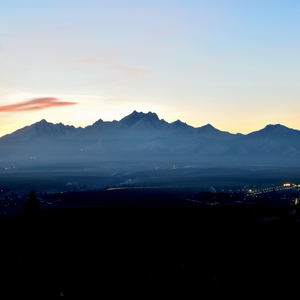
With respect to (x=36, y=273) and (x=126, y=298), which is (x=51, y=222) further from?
(x=126, y=298)

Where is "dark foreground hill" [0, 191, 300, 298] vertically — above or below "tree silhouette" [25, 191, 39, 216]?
below

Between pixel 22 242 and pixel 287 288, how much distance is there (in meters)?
58.7

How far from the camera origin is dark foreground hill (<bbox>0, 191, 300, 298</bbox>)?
7675cm

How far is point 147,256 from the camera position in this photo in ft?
316

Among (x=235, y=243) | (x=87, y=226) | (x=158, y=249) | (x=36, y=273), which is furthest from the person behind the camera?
(x=87, y=226)

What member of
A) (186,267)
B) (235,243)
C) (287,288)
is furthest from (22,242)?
(287,288)

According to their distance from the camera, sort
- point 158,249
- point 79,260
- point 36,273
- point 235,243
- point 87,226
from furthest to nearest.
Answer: point 87,226, point 235,243, point 158,249, point 79,260, point 36,273

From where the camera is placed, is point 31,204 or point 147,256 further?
point 31,204

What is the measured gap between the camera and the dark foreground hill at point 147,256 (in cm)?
7675

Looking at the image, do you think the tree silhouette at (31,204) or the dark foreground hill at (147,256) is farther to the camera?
the tree silhouette at (31,204)

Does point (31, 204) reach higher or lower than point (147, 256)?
higher

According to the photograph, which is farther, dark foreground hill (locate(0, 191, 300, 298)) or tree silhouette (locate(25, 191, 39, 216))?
tree silhouette (locate(25, 191, 39, 216))

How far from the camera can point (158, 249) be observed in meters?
102

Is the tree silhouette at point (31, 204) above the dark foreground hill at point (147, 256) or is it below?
above
